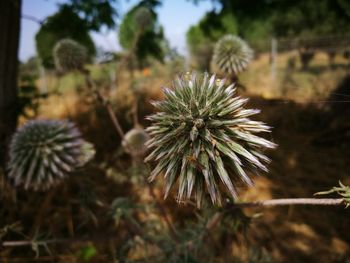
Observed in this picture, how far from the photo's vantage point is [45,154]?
220cm

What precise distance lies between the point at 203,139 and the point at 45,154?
4.82 ft

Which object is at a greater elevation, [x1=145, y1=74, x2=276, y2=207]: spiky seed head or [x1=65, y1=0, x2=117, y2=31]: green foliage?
[x1=65, y1=0, x2=117, y2=31]: green foliage

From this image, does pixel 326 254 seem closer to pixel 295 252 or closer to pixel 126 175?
pixel 295 252

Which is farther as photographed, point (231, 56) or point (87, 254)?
point (87, 254)

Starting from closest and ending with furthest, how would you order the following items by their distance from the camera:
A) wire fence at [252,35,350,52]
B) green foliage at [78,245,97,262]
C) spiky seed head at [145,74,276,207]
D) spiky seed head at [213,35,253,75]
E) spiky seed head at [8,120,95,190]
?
spiky seed head at [145,74,276,207] → spiky seed head at [8,120,95,190] → spiky seed head at [213,35,253,75] → green foliage at [78,245,97,262] → wire fence at [252,35,350,52]

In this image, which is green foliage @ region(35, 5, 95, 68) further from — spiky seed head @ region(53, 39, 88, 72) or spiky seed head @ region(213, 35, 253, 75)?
spiky seed head @ region(213, 35, 253, 75)

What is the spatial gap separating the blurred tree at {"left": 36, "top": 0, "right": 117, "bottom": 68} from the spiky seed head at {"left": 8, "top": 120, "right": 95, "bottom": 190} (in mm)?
980

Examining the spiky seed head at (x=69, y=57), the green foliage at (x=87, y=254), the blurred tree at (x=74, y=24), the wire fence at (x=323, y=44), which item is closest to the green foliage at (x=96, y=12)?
the blurred tree at (x=74, y=24)

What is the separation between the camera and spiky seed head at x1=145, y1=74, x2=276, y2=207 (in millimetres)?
1101

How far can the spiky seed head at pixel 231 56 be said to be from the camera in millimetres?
2416

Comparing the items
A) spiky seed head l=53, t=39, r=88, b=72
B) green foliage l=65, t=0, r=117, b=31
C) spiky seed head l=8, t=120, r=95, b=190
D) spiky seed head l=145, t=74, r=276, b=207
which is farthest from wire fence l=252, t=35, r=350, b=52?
spiky seed head l=145, t=74, r=276, b=207

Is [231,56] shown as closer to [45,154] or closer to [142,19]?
[142,19]

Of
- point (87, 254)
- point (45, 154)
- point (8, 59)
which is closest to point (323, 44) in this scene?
point (8, 59)

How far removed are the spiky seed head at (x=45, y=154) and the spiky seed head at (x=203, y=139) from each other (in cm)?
123
